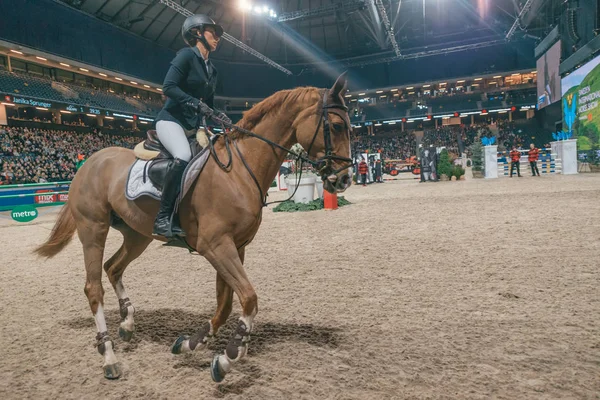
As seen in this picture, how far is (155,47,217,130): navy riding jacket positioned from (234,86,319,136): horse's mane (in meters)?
0.45

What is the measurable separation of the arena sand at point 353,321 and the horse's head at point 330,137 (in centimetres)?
138

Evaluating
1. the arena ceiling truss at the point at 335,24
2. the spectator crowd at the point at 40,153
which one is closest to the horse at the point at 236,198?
the spectator crowd at the point at 40,153

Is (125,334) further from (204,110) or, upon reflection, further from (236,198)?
(204,110)

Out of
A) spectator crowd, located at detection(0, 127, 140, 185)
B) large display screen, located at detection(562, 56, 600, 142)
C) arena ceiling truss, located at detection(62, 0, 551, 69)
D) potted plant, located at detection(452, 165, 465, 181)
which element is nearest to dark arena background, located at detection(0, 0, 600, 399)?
spectator crowd, located at detection(0, 127, 140, 185)

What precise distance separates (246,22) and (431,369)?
147ft

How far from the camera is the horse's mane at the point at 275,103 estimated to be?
303 cm

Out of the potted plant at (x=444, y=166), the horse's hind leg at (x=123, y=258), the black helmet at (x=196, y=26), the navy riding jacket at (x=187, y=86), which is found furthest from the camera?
the potted plant at (x=444, y=166)

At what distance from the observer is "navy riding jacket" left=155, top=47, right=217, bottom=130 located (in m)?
3.02

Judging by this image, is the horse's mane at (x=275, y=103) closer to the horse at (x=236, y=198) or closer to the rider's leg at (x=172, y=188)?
the horse at (x=236, y=198)

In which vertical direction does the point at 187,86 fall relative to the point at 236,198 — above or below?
above

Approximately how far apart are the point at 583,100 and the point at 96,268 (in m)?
26.6

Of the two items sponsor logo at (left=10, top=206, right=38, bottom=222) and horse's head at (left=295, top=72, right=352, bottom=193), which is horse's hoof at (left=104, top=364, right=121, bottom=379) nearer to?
horse's head at (left=295, top=72, right=352, bottom=193)

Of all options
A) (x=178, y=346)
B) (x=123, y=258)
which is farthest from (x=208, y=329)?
(x=123, y=258)

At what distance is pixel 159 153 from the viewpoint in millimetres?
3258
